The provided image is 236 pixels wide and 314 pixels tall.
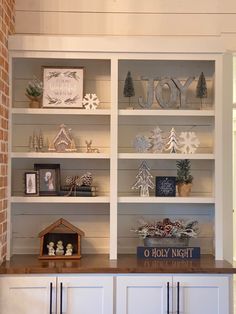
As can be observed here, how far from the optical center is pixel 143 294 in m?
2.59

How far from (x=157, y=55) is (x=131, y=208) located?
1108 millimetres

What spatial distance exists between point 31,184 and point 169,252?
1048mm

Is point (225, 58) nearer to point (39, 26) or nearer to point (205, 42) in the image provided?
point (205, 42)

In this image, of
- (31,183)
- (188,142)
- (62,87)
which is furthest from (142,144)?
(31,183)

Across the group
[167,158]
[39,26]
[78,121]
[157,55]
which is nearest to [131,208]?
[167,158]

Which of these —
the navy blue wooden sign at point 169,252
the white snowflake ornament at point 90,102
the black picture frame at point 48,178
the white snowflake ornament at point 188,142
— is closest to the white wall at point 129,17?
the white snowflake ornament at point 90,102

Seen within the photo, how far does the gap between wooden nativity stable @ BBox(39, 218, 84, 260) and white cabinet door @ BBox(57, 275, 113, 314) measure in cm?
28

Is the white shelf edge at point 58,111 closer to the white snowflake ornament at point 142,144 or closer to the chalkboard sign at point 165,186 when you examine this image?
the white snowflake ornament at point 142,144

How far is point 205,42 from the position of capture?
2.86 m

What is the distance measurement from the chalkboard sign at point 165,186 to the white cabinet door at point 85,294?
710 mm

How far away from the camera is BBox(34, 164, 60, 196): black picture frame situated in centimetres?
293

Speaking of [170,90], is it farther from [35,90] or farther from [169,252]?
[169,252]

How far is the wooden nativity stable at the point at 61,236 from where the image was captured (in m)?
2.84

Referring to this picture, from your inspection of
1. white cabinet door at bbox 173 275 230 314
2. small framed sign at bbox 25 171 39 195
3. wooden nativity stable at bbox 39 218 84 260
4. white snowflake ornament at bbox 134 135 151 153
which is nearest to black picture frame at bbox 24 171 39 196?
small framed sign at bbox 25 171 39 195
